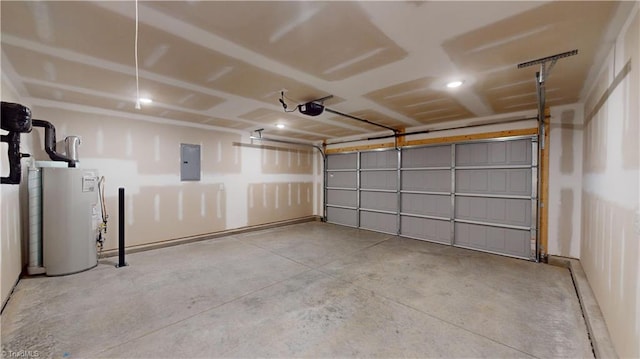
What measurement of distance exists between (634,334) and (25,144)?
614 centimetres

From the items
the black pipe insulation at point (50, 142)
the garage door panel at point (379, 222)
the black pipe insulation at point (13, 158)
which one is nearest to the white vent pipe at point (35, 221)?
the black pipe insulation at point (50, 142)

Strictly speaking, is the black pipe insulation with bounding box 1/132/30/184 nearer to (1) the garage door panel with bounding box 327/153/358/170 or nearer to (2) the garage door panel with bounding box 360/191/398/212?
(2) the garage door panel with bounding box 360/191/398/212

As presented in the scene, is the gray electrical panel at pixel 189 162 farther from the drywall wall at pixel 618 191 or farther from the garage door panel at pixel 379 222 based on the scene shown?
the drywall wall at pixel 618 191

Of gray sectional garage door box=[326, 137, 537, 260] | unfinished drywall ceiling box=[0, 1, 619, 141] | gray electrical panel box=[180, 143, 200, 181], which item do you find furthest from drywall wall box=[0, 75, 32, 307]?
gray sectional garage door box=[326, 137, 537, 260]

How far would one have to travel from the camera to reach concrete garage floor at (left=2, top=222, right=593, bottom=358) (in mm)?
2041

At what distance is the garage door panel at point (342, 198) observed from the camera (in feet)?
22.9

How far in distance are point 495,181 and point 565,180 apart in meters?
0.92

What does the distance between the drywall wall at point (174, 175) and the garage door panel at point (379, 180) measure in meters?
2.12

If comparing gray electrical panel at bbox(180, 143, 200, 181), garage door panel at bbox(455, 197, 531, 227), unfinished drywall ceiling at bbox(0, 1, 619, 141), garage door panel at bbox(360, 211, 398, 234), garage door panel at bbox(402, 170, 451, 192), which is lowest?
garage door panel at bbox(360, 211, 398, 234)

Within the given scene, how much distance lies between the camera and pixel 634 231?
161cm

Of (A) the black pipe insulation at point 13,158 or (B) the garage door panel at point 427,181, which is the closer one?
(A) the black pipe insulation at point 13,158

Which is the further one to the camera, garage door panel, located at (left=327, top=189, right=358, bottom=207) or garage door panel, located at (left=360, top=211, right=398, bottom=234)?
garage door panel, located at (left=327, top=189, right=358, bottom=207)

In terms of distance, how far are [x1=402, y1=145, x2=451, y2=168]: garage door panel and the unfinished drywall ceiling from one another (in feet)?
4.89

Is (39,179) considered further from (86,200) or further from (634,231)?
(634,231)
